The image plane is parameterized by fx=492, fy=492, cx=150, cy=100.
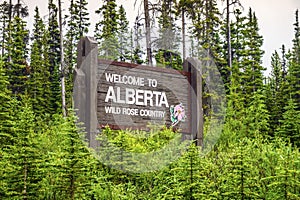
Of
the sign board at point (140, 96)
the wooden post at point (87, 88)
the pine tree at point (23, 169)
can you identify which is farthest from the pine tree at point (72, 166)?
the sign board at point (140, 96)

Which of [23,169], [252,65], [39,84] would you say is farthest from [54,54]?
[23,169]

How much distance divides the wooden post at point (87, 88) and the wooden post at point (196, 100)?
251 cm

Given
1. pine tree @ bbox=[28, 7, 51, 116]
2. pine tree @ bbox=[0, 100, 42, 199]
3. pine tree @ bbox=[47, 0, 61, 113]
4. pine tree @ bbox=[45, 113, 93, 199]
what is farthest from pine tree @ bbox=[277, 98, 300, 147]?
pine tree @ bbox=[47, 0, 61, 113]

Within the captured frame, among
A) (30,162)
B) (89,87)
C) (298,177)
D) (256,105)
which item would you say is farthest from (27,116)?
(256,105)

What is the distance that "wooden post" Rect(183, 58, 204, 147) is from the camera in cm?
975

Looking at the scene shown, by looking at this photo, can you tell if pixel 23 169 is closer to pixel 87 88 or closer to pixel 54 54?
pixel 87 88

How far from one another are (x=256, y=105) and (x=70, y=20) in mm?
19269

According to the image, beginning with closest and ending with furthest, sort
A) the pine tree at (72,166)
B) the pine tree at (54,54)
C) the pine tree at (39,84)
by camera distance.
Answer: the pine tree at (72,166)
the pine tree at (39,84)
the pine tree at (54,54)

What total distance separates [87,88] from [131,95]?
0.89 meters

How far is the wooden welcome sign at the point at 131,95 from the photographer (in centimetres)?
803

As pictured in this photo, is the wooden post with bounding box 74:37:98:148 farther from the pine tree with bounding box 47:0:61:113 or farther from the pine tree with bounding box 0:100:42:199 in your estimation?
the pine tree with bounding box 47:0:61:113

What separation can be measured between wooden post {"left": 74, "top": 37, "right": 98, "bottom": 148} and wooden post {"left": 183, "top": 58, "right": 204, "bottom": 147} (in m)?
2.51

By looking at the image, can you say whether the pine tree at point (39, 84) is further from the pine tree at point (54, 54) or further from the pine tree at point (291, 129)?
the pine tree at point (291, 129)

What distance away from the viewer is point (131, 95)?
859 cm
